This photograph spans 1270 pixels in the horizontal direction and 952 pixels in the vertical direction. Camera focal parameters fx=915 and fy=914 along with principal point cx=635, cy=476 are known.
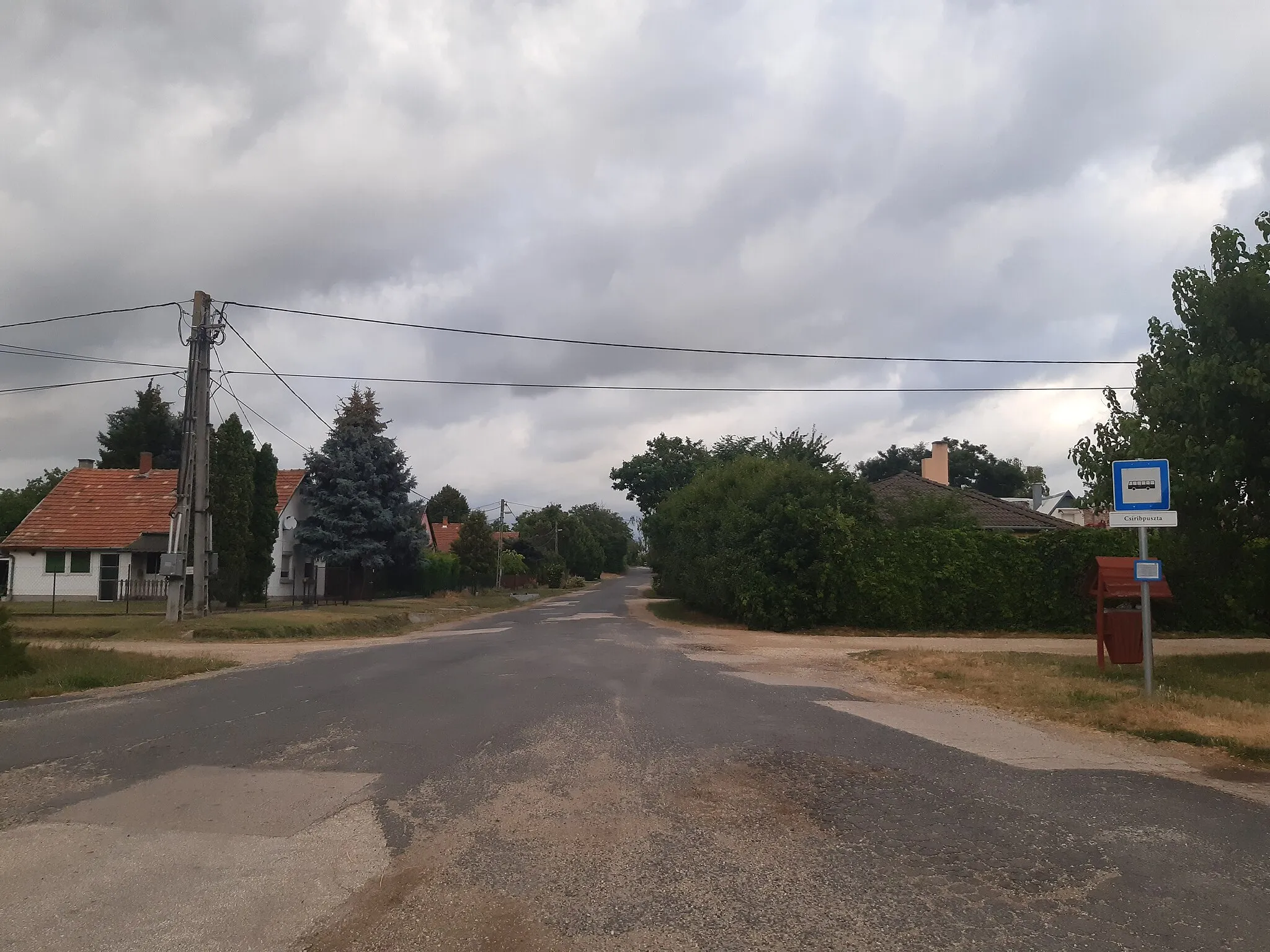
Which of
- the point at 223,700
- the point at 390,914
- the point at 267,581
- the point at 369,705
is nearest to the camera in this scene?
the point at 390,914

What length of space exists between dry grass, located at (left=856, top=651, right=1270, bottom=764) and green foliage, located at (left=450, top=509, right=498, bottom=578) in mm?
41647

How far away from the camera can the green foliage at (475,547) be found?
55.8 m

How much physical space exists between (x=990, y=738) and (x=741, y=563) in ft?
54.9

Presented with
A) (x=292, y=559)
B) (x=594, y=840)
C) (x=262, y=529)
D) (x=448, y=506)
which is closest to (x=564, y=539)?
(x=448, y=506)

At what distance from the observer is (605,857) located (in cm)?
537

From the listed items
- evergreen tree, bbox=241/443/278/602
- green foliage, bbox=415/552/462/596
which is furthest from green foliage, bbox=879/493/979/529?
green foliage, bbox=415/552/462/596

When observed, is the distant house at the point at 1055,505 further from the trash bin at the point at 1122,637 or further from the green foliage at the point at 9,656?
the green foliage at the point at 9,656

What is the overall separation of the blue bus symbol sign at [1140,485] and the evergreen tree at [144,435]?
2263 inches

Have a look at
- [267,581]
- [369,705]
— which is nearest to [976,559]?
[369,705]

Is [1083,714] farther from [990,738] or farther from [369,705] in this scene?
[369,705]

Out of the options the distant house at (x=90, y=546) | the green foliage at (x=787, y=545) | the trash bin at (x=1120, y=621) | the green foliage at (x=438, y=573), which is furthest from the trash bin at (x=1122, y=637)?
the green foliage at (x=438, y=573)

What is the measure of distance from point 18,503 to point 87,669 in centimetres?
5186

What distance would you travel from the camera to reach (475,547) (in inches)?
2203

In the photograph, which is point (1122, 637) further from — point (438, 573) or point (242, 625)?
point (438, 573)
